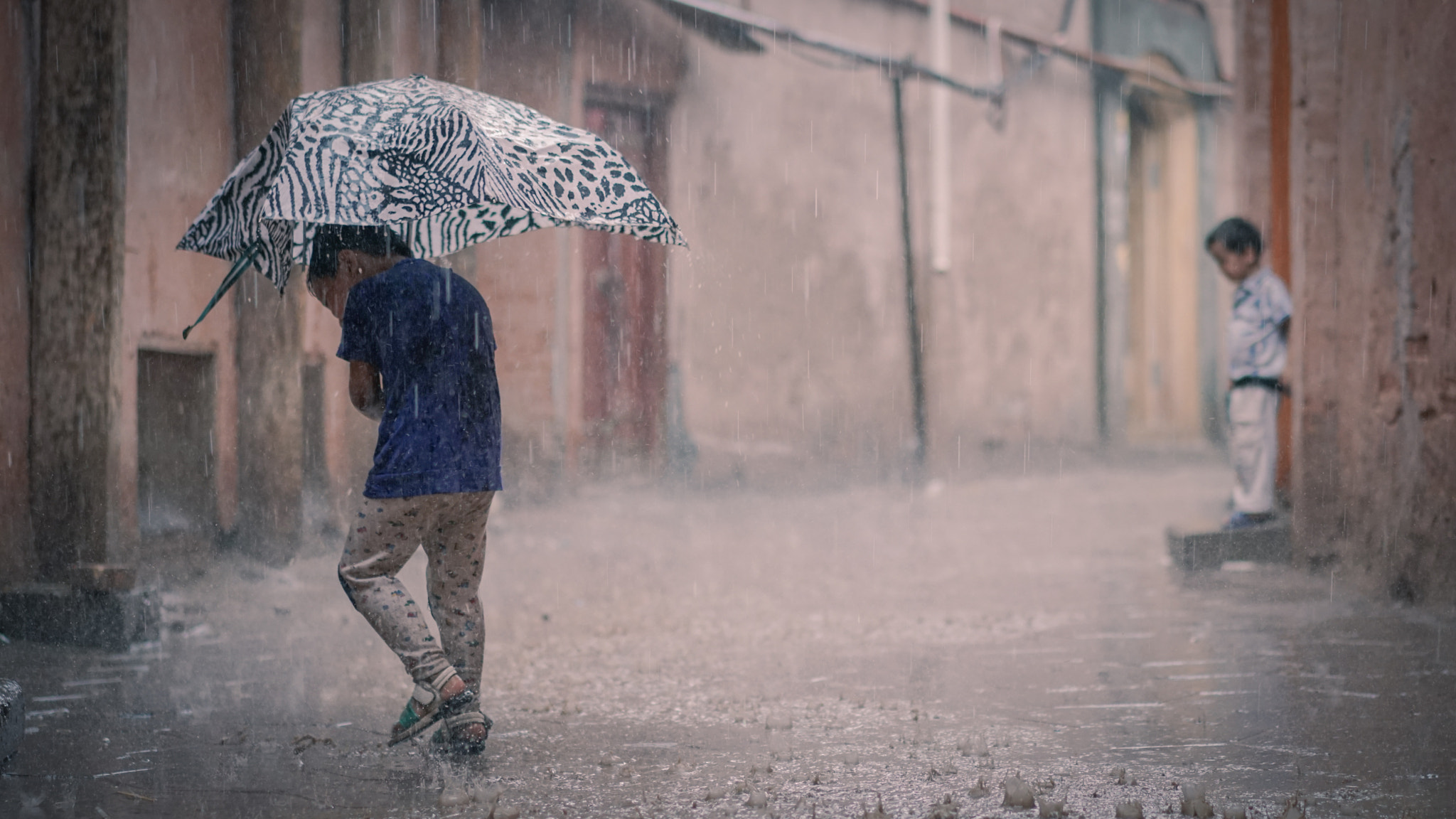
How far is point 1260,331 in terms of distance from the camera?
6430 mm

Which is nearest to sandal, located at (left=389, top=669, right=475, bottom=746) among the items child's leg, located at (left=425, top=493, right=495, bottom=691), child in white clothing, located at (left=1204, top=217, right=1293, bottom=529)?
child's leg, located at (left=425, top=493, right=495, bottom=691)

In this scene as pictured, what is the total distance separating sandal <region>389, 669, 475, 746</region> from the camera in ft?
10.1

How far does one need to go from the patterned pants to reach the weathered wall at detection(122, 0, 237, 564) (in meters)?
2.11

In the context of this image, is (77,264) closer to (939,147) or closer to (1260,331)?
(1260,331)

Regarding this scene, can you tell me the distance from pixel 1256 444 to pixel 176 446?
5.21 metres

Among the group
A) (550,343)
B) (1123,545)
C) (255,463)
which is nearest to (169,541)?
(255,463)

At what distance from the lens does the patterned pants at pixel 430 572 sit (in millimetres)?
3078

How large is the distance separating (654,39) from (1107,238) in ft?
21.5

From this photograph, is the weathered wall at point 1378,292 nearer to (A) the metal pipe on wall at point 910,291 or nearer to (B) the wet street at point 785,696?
(B) the wet street at point 785,696

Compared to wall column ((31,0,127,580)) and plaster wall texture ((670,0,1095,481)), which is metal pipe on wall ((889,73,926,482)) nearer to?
plaster wall texture ((670,0,1095,481))

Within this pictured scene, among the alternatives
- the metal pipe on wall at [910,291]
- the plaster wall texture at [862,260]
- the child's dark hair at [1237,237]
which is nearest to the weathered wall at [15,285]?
the child's dark hair at [1237,237]

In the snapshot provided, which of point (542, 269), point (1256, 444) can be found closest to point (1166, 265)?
point (542, 269)

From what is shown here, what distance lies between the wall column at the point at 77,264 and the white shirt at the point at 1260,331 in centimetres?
504

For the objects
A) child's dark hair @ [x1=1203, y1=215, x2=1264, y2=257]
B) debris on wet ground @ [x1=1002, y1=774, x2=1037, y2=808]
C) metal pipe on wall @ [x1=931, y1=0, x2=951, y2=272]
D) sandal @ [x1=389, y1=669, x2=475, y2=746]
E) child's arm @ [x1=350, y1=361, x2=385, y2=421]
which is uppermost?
metal pipe on wall @ [x1=931, y1=0, x2=951, y2=272]
